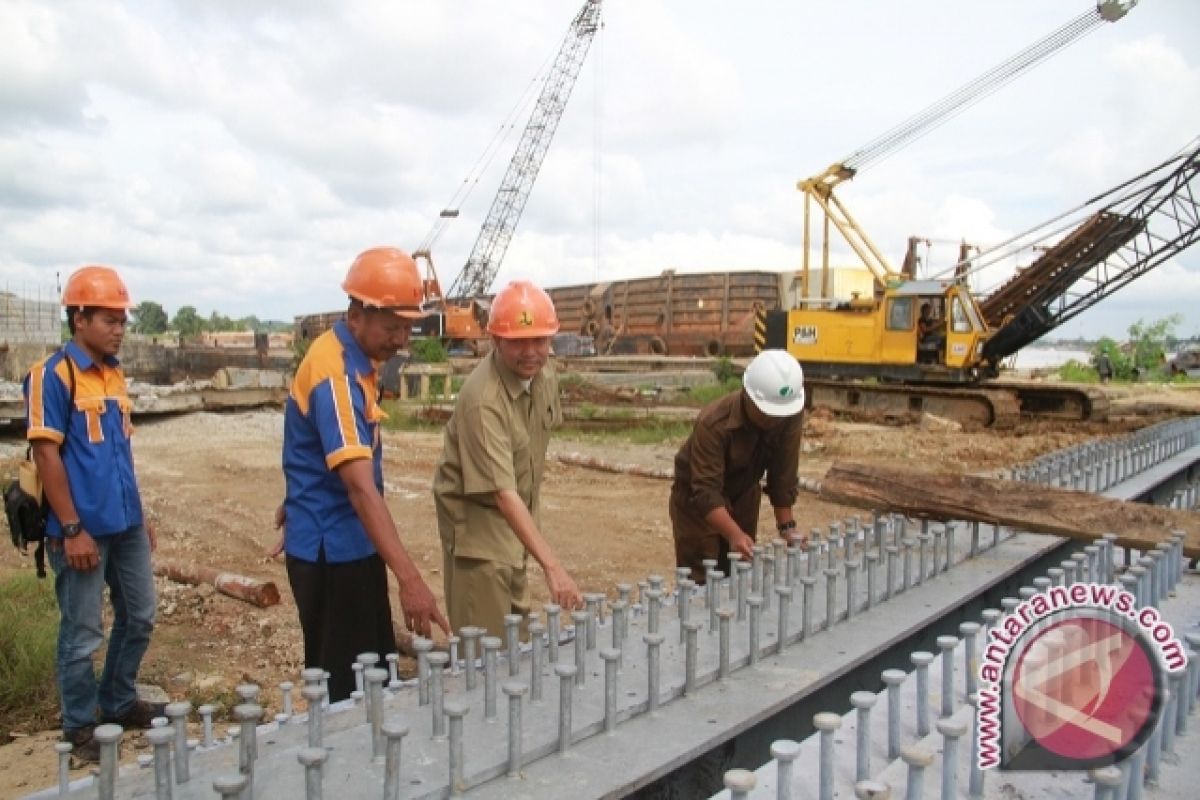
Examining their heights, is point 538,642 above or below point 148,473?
above

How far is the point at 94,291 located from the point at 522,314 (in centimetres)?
196

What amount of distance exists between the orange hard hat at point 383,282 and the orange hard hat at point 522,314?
29 cm

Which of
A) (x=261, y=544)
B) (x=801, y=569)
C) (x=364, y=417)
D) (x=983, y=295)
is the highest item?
(x=983, y=295)

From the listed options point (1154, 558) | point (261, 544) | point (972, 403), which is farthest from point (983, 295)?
point (1154, 558)

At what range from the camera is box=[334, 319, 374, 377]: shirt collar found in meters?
3.19

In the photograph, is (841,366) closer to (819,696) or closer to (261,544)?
(261,544)

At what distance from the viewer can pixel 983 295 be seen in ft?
61.0

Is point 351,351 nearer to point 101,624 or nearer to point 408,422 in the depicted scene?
point 101,624

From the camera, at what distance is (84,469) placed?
3.77 meters

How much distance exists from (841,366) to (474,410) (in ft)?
52.9

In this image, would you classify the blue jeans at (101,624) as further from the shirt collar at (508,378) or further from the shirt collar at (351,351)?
the shirt collar at (508,378)

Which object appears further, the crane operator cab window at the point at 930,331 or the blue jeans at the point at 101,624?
the crane operator cab window at the point at 930,331

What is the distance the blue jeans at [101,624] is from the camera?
3.79 m

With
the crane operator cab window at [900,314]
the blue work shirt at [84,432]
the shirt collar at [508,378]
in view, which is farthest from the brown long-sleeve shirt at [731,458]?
the crane operator cab window at [900,314]
